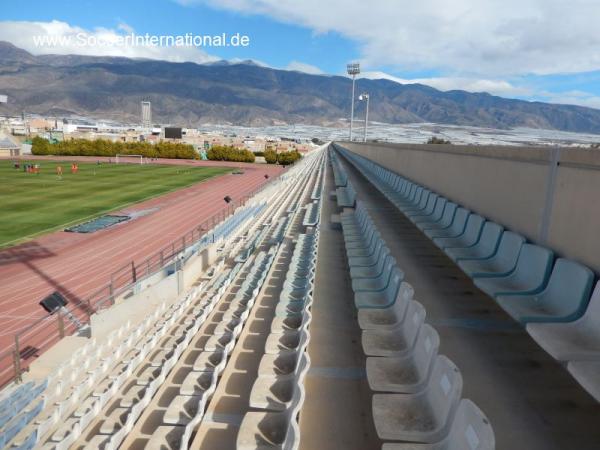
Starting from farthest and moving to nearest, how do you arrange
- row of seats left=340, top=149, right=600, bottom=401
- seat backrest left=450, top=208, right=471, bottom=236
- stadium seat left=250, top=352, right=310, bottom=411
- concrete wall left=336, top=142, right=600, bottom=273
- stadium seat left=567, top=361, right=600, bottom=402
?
seat backrest left=450, top=208, right=471, bottom=236, concrete wall left=336, top=142, right=600, bottom=273, stadium seat left=250, top=352, right=310, bottom=411, row of seats left=340, top=149, right=600, bottom=401, stadium seat left=567, top=361, right=600, bottom=402

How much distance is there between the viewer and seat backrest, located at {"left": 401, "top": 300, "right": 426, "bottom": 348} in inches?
122

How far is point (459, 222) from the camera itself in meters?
6.29

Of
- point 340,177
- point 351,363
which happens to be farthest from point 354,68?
point 351,363

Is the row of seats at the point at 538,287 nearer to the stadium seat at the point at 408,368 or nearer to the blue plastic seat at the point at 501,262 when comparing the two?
the blue plastic seat at the point at 501,262

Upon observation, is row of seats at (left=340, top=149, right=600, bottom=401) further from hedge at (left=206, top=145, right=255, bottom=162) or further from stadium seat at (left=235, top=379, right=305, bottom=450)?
hedge at (left=206, top=145, right=255, bottom=162)

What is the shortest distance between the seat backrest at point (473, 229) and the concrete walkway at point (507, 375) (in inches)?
21.4

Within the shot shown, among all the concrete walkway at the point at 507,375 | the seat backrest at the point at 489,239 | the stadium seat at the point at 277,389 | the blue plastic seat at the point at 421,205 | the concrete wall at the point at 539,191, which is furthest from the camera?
the blue plastic seat at the point at 421,205

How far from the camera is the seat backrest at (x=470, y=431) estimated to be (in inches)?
67.9

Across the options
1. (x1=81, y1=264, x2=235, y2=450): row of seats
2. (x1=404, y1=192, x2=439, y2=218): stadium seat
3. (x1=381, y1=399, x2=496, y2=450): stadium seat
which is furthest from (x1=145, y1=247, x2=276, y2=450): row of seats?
(x1=404, y1=192, x2=439, y2=218): stadium seat

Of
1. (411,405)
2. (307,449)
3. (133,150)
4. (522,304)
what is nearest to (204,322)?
(307,449)

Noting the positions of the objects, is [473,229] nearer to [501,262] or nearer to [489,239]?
[489,239]

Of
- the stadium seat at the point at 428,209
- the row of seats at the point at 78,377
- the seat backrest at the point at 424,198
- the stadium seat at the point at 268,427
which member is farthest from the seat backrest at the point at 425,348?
the seat backrest at the point at 424,198

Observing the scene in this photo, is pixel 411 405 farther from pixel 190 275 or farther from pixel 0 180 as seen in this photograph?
pixel 0 180

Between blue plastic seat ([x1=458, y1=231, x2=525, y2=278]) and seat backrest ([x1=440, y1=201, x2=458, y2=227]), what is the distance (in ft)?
6.81
